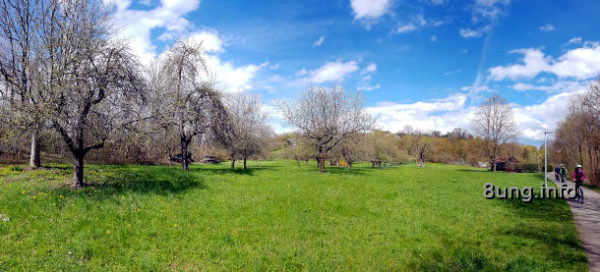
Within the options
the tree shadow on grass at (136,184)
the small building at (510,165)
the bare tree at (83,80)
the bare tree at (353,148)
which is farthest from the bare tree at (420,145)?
the bare tree at (83,80)

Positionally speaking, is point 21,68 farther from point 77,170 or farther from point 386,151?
point 386,151

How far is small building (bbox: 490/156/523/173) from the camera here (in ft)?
226

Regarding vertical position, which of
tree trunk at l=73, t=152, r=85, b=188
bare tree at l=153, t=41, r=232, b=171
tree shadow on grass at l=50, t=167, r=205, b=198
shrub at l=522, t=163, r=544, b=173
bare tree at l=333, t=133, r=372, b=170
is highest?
bare tree at l=153, t=41, r=232, b=171

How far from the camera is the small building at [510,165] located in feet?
226

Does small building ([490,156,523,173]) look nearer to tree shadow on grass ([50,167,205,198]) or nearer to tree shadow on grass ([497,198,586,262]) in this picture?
tree shadow on grass ([497,198,586,262])

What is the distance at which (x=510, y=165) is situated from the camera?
70688 mm

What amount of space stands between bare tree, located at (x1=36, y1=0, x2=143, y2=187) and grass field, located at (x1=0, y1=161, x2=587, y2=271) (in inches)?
97.6

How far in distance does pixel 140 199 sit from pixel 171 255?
470 centimetres

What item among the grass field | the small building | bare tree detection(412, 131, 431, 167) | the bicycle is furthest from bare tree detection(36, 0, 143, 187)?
bare tree detection(412, 131, 431, 167)

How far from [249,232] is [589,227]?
45.0 feet

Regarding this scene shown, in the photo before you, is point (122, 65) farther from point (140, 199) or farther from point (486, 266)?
point (486, 266)

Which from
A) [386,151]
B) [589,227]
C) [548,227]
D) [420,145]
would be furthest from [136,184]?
[420,145]

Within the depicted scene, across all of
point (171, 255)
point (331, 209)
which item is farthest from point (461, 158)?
point (171, 255)

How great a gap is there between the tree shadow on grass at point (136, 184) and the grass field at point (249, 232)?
7 cm
